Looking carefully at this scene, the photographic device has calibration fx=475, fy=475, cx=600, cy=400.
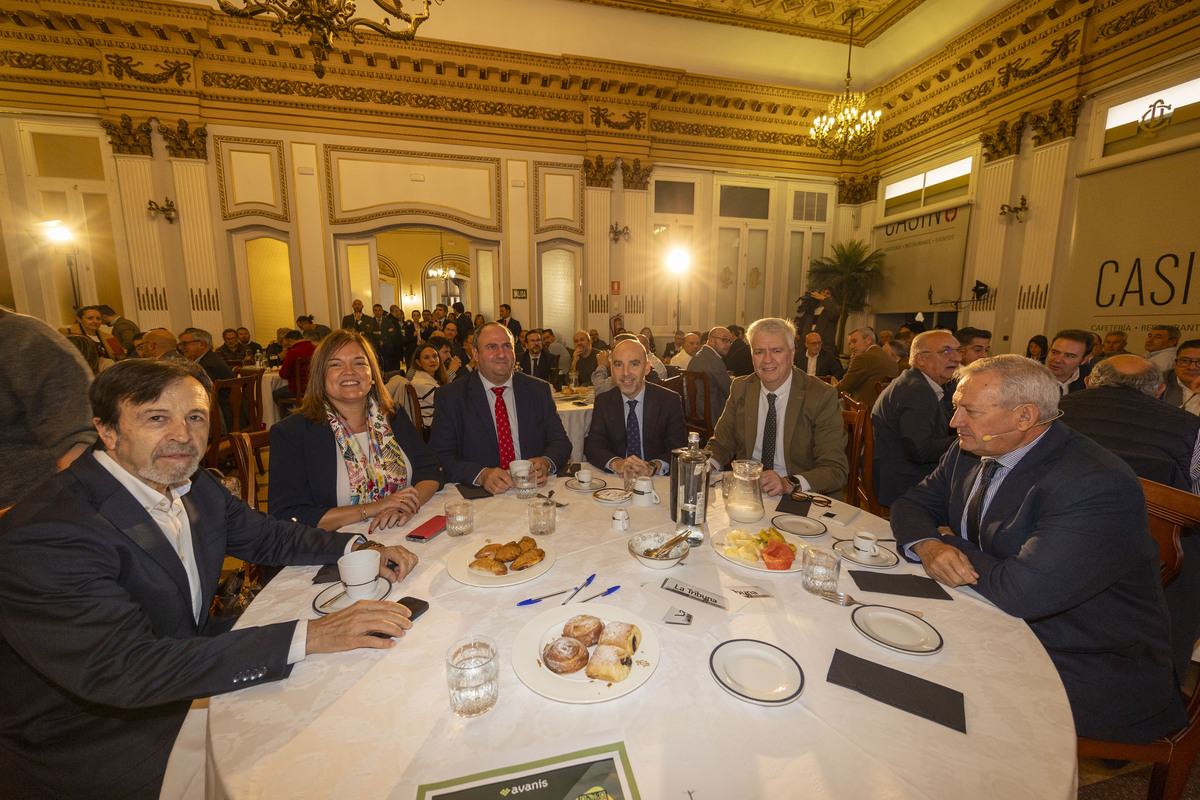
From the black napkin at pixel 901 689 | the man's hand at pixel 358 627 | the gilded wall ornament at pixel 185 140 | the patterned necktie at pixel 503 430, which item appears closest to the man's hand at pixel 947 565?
the black napkin at pixel 901 689

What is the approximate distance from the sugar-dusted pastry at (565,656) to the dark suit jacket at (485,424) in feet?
5.80

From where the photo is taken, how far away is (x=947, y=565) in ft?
4.44

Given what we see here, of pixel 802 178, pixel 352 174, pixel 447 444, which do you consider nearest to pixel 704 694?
pixel 447 444

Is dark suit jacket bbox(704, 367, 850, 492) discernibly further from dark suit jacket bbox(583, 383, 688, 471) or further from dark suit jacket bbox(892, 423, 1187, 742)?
dark suit jacket bbox(892, 423, 1187, 742)

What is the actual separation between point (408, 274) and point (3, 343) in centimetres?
1548

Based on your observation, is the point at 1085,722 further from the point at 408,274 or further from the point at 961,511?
the point at 408,274

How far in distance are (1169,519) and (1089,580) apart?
18.8 inches

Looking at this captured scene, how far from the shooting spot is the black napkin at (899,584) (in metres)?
1.31

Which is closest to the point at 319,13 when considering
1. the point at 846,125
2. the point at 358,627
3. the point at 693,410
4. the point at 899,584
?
the point at 693,410

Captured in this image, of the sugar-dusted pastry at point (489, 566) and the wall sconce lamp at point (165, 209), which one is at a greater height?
the wall sconce lamp at point (165, 209)

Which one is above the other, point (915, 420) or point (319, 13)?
point (319, 13)

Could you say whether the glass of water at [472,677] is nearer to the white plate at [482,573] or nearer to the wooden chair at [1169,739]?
the white plate at [482,573]

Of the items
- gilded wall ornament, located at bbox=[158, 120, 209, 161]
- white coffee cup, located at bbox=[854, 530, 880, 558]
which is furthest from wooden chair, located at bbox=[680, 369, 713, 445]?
gilded wall ornament, located at bbox=[158, 120, 209, 161]

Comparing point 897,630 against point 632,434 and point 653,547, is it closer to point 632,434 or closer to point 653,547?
point 653,547
